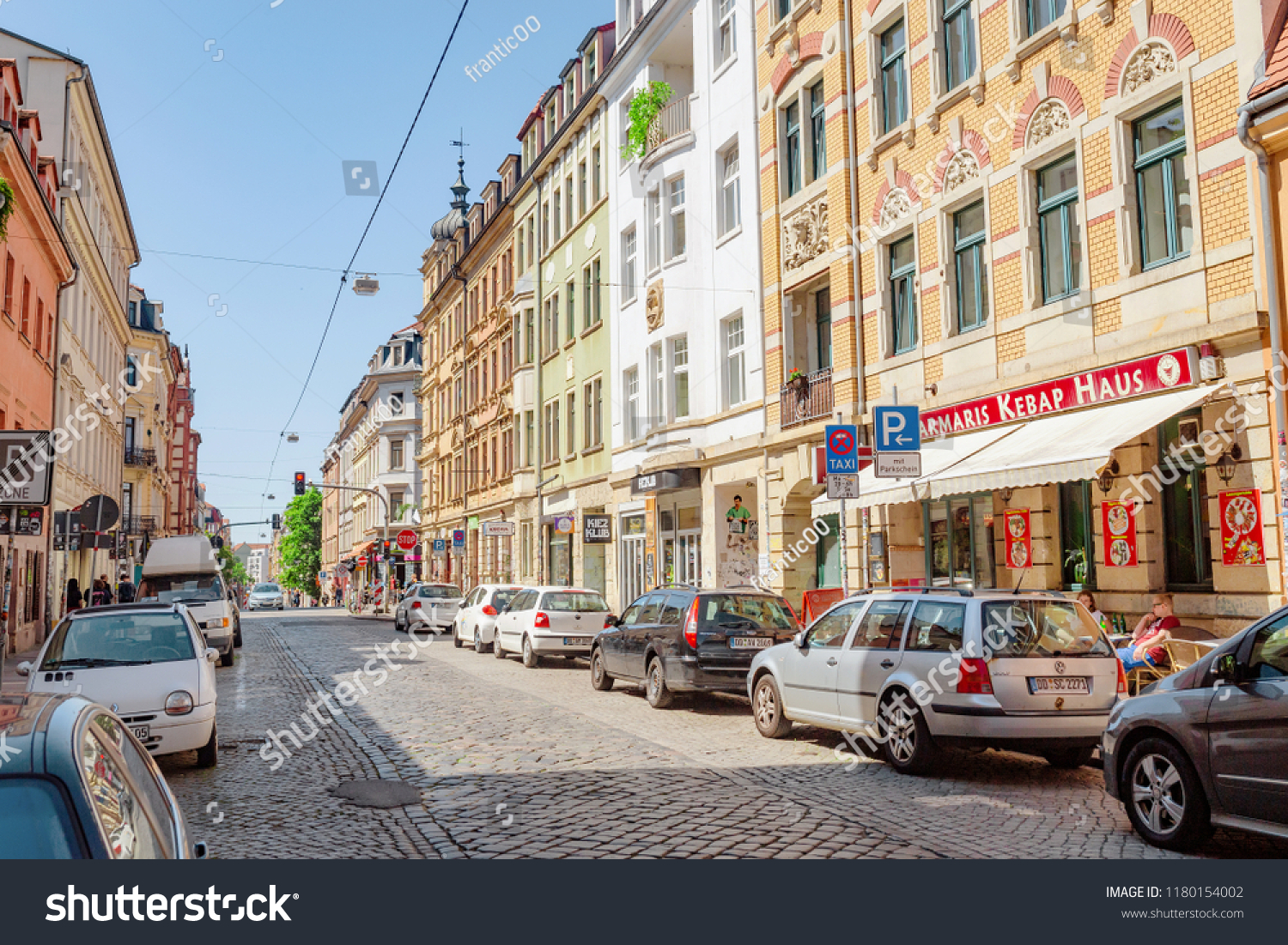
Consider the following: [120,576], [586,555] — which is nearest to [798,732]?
[586,555]

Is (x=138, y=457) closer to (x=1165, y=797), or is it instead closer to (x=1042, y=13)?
(x=1042, y=13)

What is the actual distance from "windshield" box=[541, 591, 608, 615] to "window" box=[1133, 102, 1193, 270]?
11.9 metres

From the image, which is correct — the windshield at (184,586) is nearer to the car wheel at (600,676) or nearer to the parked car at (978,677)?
the car wheel at (600,676)

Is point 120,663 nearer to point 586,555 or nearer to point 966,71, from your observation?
point 966,71

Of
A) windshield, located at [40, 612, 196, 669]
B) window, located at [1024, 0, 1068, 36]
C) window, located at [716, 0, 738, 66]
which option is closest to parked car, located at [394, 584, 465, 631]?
window, located at [716, 0, 738, 66]

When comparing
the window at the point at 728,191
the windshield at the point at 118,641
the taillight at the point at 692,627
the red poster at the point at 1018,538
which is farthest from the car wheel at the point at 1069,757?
the window at the point at 728,191

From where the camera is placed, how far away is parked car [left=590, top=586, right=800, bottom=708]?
1421cm

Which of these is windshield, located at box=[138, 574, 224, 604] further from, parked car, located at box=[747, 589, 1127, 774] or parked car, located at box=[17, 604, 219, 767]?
parked car, located at box=[747, 589, 1127, 774]

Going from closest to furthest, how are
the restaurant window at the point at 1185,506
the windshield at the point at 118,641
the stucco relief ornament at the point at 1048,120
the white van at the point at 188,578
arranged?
the windshield at the point at 118,641 < the restaurant window at the point at 1185,506 < the stucco relief ornament at the point at 1048,120 < the white van at the point at 188,578

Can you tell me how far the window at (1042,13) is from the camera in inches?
626

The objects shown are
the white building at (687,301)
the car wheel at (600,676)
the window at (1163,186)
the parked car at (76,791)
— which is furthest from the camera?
the white building at (687,301)

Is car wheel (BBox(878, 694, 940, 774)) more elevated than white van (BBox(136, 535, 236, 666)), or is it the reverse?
white van (BBox(136, 535, 236, 666))

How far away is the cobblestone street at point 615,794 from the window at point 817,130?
1194cm

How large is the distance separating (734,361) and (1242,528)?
46.7ft
